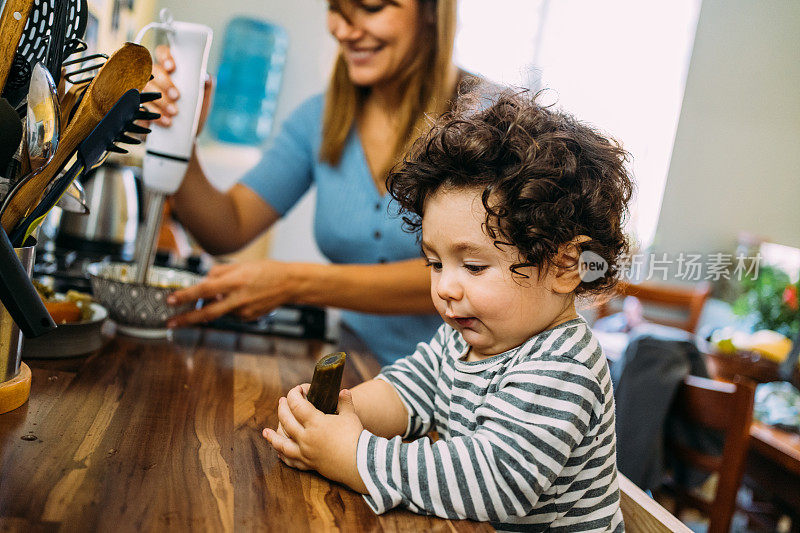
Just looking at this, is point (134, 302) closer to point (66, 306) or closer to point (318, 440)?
point (66, 306)

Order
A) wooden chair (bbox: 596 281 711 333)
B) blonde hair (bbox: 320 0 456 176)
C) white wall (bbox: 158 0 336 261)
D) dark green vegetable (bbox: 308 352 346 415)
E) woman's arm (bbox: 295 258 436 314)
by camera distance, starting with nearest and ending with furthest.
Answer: dark green vegetable (bbox: 308 352 346 415) < woman's arm (bbox: 295 258 436 314) < blonde hair (bbox: 320 0 456 176) < white wall (bbox: 158 0 336 261) < wooden chair (bbox: 596 281 711 333)

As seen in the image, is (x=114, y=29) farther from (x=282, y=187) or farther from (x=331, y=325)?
(x=331, y=325)

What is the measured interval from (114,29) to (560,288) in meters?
1.93

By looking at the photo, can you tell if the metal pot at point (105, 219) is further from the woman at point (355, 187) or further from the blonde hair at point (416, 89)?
the blonde hair at point (416, 89)

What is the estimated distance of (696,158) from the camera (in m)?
1.10

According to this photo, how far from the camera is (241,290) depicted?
1.01m

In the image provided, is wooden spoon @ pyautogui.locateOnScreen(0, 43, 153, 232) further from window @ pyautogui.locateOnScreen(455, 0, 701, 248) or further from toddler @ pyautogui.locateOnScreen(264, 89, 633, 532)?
window @ pyautogui.locateOnScreen(455, 0, 701, 248)

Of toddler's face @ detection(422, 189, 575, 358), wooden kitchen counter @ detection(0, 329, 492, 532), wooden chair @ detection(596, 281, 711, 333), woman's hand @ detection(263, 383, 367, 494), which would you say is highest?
toddler's face @ detection(422, 189, 575, 358)

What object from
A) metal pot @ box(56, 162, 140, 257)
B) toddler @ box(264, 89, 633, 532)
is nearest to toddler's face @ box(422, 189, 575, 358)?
toddler @ box(264, 89, 633, 532)

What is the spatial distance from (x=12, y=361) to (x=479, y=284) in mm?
431

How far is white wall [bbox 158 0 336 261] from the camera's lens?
3424 mm

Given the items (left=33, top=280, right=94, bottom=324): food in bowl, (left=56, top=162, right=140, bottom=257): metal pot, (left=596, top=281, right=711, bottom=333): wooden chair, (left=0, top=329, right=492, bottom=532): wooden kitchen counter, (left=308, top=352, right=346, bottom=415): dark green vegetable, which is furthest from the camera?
(left=596, top=281, right=711, bottom=333): wooden chair

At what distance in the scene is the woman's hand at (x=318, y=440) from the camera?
554 mm

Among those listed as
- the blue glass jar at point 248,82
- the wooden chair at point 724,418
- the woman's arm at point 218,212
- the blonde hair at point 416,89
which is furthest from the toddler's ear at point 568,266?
the blue glass jar at point 248,82
